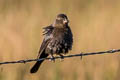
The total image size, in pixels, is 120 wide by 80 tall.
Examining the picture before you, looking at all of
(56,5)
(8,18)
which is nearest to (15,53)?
(8,18)

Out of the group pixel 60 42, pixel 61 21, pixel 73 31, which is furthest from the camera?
pixel 73 31

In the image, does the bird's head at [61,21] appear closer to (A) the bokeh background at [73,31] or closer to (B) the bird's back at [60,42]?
(B) the bird's back at [60,42]

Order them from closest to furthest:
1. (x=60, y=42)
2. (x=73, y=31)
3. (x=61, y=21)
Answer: (x=60, y=42), (x=61, y=21), (x=73, y=31)

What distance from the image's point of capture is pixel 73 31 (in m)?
10.0

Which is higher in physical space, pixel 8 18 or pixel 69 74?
pixel 8 18

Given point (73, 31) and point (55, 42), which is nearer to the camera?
point (55, 42)

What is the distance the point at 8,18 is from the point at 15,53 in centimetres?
147

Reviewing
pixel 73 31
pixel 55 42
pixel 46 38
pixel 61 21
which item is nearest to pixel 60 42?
pixel 55 42

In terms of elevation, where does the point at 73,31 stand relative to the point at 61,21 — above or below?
below

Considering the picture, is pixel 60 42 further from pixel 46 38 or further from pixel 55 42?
pixel 46 38

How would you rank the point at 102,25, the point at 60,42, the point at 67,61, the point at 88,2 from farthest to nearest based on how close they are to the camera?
the point at 88,2, the point at 102,25, the point at 67,61, the point at 60,42

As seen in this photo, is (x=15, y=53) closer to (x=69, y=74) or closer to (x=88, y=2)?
(x=69, y=74)

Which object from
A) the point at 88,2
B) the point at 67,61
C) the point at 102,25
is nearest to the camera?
the point at 67,61

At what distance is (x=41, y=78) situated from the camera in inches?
344
